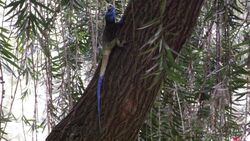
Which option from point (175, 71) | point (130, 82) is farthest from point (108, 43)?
point (175, 71)

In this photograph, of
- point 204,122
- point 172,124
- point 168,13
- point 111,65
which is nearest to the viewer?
point 168,13

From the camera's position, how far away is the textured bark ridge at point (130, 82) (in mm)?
1006

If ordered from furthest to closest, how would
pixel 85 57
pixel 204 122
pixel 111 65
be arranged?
pixel 85 57
pixel 204 122
pixel 111 65

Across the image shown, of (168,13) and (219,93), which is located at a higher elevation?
(168,13)

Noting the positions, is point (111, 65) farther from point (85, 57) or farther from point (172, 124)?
point (85, 57)

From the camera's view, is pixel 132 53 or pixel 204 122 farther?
pixel 204 122

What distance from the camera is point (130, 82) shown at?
1.06 metres

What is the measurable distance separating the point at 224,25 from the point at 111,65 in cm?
30

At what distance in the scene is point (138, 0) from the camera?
105 cm

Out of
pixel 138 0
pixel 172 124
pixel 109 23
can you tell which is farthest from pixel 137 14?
pixel 172 124

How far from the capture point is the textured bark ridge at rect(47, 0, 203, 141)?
39.6 inches

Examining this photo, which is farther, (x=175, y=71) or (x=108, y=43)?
(x=175, y=71)

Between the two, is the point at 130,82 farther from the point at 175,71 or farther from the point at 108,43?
the point at 175,71

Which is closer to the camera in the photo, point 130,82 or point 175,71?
point 130,82
